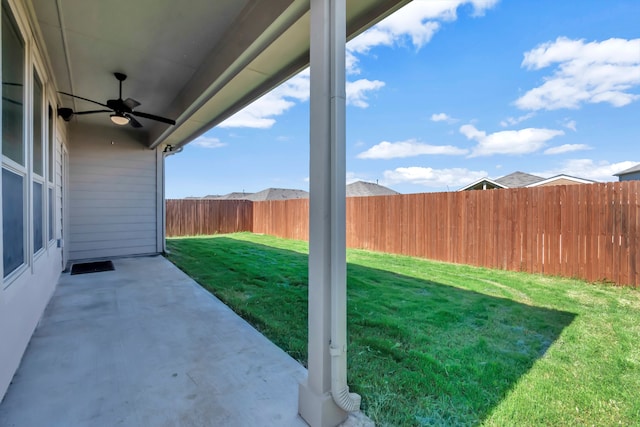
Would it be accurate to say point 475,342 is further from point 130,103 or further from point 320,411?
point 130,103

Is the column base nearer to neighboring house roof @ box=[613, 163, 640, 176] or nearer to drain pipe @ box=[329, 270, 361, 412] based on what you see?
drain pipe @ box=[329, 270, 361, 412]

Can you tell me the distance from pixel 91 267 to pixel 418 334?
5970 millimetres

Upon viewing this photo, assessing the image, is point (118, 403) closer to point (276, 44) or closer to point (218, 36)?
point (276, 44)

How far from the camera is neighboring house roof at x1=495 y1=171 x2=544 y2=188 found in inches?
515

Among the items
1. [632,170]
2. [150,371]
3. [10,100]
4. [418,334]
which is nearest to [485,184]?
[632,170]

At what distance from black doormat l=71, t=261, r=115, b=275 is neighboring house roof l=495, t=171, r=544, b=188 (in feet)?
48.0

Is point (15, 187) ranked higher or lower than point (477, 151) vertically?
lower

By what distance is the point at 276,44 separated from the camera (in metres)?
2.54

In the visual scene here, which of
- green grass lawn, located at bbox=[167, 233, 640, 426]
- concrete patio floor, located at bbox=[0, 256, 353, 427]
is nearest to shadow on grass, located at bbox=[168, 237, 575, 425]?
green grass lawn, located at bbox=[167, 233, 640, 426]

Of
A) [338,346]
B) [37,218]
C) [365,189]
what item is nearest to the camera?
[338,346]

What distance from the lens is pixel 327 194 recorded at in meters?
1.45

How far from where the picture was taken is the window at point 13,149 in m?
1.83

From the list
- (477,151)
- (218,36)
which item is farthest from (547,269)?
(477,151)

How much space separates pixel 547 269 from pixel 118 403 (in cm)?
590
